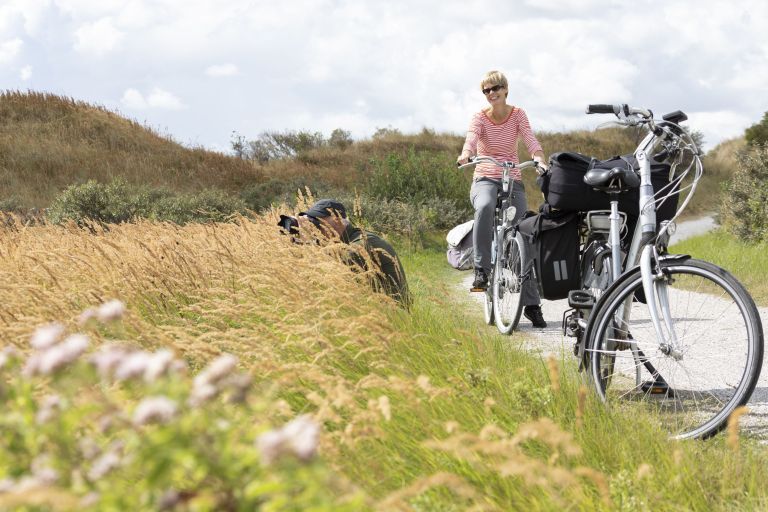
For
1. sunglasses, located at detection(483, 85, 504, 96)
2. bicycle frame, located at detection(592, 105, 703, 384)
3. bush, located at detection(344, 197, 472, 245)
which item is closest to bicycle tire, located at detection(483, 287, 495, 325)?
sunglasses, located at detection(483, 85, 504, 96)

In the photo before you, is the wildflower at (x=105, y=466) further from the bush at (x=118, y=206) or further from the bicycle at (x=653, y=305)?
the bush at (x=118, y=206)

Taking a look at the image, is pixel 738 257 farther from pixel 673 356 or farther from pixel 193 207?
pixel 193 207

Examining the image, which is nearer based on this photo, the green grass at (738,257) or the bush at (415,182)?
the green grass at (738,257)

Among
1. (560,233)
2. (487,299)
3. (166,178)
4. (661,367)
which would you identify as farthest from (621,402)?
(166,178)

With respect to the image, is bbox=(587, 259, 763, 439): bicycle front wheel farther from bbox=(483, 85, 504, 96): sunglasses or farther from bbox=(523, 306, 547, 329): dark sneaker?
bbox=(483, 85, 504, 96): sunglasses

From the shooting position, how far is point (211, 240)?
7.02 m

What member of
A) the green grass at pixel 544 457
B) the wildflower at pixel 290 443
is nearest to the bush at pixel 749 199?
the green grass at pixel 544 457

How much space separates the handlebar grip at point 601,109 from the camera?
4.28 m

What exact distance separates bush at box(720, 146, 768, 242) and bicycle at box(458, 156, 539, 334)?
8.08 metres

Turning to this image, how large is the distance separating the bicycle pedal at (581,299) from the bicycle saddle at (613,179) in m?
0.66

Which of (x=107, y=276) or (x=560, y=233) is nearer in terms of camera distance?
(x=560, y=233)

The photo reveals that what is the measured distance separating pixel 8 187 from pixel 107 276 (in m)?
20.2

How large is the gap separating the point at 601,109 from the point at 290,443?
3760 mm

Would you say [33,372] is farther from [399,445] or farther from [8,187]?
[8,187]
